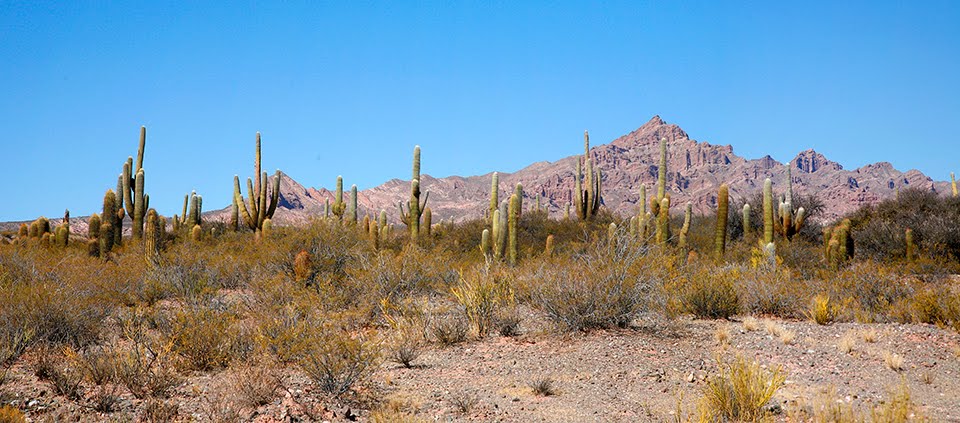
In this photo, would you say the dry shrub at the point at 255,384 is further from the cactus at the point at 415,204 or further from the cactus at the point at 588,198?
the cactus at the point at 588,198

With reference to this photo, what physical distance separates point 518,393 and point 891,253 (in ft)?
56.5

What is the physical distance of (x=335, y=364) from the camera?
7.38 metres

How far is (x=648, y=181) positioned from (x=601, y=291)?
14277cm

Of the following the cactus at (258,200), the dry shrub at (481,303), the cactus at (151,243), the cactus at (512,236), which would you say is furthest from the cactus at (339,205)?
the dry shrub at (481,303)

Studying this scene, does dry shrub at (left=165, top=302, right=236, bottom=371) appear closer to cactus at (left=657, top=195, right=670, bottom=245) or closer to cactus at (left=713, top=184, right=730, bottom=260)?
cactus at (left=657, top=195, right=670, bottom=245)

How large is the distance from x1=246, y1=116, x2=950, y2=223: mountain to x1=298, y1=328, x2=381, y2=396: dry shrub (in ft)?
370

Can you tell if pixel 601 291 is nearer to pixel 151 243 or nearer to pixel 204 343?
pixel 204 343

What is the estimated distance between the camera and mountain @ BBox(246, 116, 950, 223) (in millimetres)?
131625

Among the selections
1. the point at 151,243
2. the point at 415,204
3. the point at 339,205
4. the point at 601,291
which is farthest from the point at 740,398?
the point at 339,205

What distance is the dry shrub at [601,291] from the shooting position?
33.4ft

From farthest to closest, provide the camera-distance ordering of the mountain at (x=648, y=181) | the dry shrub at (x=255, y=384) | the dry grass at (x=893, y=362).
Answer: the mountain at (x=648, y=181), the dry grass at (x=893, y=362), the dry shrub at (x=255, y=384)

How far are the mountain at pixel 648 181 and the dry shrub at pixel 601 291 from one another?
4327 inches

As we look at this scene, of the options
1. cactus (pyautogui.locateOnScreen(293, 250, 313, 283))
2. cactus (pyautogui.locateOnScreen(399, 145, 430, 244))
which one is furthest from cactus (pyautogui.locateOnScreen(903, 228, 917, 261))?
cactus (pyautogui.locateOnScreen(293, 250, 313, 283))

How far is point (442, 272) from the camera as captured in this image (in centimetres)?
1430
